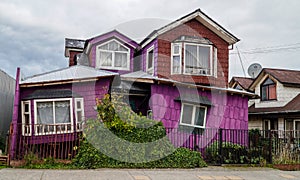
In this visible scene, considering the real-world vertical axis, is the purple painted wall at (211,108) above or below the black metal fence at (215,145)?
above

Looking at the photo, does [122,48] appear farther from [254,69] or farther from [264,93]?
[254,69]

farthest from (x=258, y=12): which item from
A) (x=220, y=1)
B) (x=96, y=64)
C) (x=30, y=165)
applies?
(x=30, y=165)

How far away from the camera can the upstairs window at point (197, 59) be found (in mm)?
17359

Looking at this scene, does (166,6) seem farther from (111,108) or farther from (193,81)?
(111,108)

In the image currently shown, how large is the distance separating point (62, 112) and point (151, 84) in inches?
157

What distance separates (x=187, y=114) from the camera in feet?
50.1

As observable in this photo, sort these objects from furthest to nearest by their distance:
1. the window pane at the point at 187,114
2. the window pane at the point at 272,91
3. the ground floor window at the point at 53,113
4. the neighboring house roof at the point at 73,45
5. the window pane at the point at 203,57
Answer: the window pane at the point at 272,91, the neighboring house roof at the point at 73,45, the window pane at the point at 203,57, the window pane at the point at 187,114, the ground floor window at the point at 53,113

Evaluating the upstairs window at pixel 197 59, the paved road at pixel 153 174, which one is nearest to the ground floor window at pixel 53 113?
the paved road at pixel 153 174

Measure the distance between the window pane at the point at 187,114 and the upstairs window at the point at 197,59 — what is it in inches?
103

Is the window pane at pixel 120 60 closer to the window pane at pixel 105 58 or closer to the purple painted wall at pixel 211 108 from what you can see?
the window pane at pixel 105 58

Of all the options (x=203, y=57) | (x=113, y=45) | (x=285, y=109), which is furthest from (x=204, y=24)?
(x=285, y=109)

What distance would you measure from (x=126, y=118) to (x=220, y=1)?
25.5ft

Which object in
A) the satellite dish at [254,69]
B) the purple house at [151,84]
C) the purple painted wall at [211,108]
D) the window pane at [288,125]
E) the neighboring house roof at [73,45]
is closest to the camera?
the purple house at [151,84]

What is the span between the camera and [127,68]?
61.0 feet
